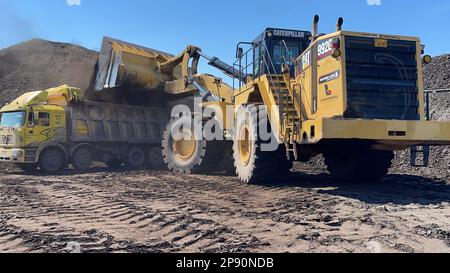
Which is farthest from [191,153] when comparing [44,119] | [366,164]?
[44,119]

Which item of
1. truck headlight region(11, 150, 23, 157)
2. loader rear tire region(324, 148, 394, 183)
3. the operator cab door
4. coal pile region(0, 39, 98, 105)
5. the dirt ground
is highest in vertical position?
coal pile region(0, 39, 98, 105)

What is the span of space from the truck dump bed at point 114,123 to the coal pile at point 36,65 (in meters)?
5.43

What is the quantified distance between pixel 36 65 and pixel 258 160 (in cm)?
2172

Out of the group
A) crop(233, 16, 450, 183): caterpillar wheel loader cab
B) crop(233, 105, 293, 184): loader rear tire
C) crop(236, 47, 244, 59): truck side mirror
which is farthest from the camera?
crop(236, 47, 244, 59): truck side mirror

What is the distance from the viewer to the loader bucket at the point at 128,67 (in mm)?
13750

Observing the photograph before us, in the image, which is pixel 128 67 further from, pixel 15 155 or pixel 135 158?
pixel 15 155

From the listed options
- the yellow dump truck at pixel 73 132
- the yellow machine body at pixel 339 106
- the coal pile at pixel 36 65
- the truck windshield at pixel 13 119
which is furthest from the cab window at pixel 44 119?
the yellow machine body at pixel 339 106

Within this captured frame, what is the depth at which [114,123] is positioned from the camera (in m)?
15.4

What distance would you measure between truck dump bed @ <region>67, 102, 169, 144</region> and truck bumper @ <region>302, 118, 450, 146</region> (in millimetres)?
9707

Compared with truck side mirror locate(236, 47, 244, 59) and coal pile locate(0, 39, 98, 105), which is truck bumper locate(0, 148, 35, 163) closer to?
truck side mirror locate(236, 47, 244, 59)

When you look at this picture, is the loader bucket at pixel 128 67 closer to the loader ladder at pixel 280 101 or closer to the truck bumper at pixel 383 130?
the loader ladder at pixel 280 101

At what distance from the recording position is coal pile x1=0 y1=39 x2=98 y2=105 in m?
22.8

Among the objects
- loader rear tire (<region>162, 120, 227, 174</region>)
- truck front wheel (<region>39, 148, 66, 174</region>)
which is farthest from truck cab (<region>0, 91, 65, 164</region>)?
loader rear tire (<region>162, 120, 227, 174</region>)
